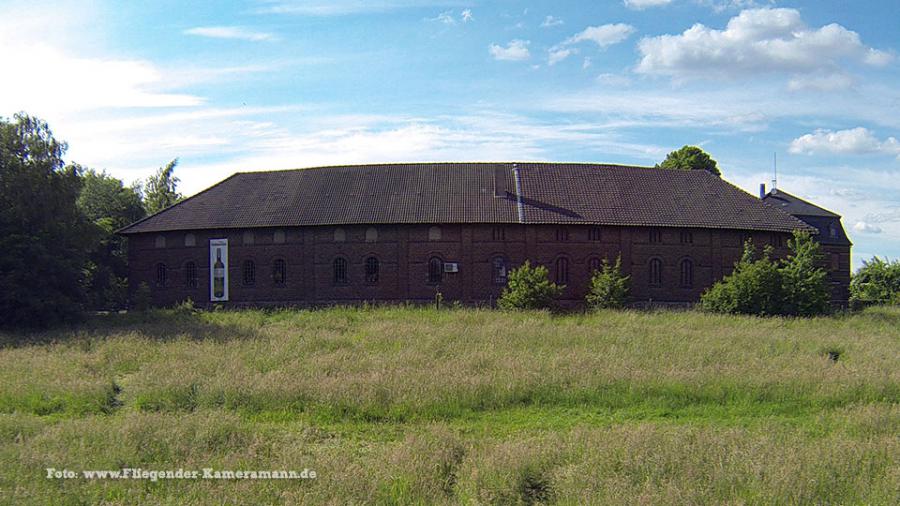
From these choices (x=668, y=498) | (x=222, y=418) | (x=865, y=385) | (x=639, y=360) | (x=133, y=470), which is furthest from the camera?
(x=639, y=360)

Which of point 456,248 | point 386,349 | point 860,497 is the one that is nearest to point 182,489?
point 860,497

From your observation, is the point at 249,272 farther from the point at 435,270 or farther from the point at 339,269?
the point at 435,270

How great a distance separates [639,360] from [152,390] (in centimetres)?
946

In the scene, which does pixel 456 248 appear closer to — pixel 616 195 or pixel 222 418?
pixel 616 195

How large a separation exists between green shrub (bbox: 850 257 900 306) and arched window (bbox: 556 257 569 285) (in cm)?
3147

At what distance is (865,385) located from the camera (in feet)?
42.7

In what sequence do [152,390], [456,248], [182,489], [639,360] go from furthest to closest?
[456,248]
[639,360]
[152,390]
[182,489]

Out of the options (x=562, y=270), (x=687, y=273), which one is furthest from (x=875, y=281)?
(x=562, y=270)

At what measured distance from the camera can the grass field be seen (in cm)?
738

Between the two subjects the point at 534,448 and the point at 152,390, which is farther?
the point at 152,390

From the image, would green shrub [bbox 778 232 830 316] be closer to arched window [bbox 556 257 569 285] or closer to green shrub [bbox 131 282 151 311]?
arched window [bbox 556 257 569 285]

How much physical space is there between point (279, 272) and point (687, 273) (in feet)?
67.5

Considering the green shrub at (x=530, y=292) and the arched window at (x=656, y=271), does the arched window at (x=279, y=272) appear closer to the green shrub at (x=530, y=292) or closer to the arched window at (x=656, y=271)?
the green shrub at (x=530, y=292)

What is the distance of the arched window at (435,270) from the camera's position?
35.2m
